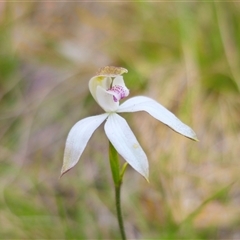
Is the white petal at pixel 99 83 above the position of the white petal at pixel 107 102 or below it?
above

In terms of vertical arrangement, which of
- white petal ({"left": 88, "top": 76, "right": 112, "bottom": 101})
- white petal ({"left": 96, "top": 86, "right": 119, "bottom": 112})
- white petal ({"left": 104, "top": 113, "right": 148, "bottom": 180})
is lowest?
white petal ({"left": 104, "top": 113, "right": 148, "bottom": 180})

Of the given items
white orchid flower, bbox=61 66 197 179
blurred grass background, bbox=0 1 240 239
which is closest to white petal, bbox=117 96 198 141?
white orchid flower, bbox=61 66 197 179

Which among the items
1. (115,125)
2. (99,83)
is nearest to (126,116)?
(99,83)

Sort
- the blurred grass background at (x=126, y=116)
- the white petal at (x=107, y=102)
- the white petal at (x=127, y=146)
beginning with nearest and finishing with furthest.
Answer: the white petal at (x=127, y=146) < the white petal at (x=107, y=102) < the blurred grass background at (x=126, y=116)

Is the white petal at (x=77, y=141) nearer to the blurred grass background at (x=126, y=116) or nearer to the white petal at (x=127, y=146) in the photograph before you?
the white petal at (x=127, y=146)

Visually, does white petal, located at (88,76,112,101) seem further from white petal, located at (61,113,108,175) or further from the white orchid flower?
white petal, located at (61,113,108,175)

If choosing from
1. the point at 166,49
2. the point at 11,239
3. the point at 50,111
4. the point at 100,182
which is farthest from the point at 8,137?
the point at 166,49

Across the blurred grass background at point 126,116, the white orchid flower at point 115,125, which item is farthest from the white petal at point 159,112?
the blurred grass background at point 126,116
